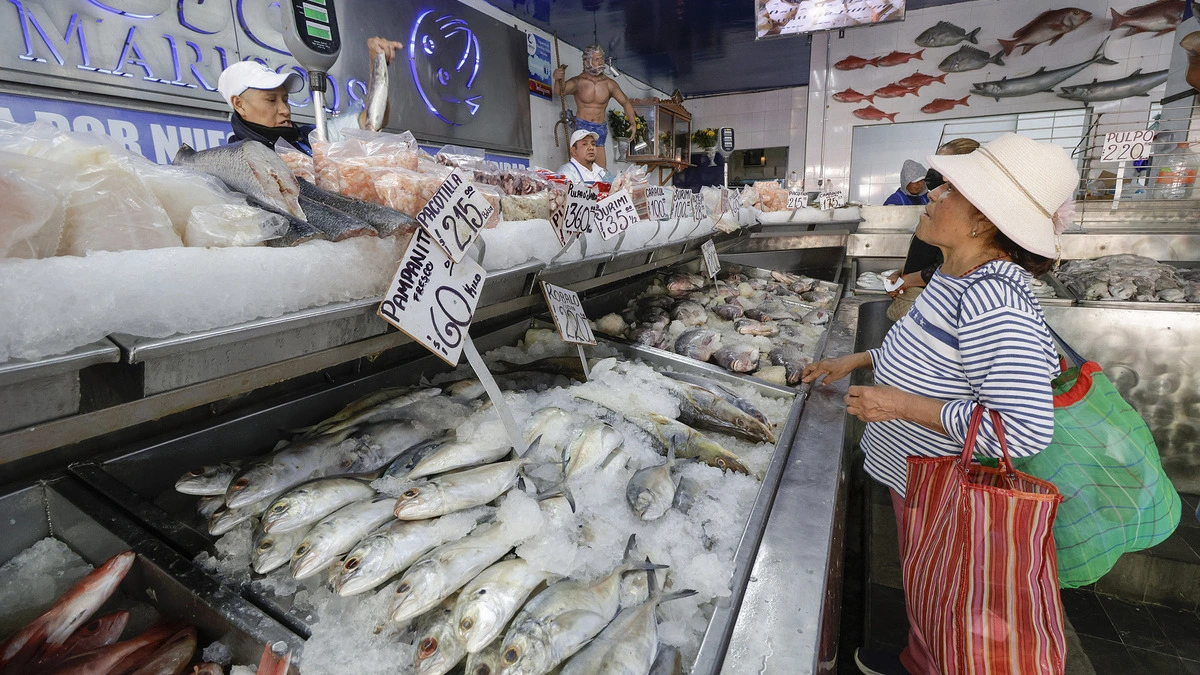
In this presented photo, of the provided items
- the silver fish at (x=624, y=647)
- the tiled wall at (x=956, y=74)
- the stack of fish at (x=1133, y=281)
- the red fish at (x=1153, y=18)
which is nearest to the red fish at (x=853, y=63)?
the tiled wall at (x=956, y=74)

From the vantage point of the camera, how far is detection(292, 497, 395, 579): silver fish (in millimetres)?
1135

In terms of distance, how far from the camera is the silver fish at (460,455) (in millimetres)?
1465

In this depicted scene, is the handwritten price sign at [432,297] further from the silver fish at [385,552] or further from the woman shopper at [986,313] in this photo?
the woman shopper at [986,313]

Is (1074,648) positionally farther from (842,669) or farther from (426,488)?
(426,488)

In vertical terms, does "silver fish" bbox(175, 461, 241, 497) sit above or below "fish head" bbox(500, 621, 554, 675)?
above

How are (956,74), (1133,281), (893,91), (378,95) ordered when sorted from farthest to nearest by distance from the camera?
1. (893,91)
2. (956,74)
3. (1133,281)
4. (378,95)

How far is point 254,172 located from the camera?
111cm

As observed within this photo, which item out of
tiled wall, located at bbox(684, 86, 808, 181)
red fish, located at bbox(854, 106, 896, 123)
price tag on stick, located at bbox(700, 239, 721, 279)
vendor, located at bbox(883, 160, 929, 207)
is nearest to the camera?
price tag on stick, located at bbox(700, 239, 721, 279)

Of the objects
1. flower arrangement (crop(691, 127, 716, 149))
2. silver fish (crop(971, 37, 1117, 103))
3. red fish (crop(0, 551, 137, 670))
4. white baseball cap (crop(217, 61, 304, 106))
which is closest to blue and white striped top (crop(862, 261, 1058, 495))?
red fish (crop(0, 551, 137, 670))

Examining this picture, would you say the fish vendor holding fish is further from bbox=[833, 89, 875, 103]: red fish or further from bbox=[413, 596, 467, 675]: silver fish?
bbox=[833, 89, 875, 103]: red fish

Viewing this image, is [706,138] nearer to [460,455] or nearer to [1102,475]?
[1102,475]

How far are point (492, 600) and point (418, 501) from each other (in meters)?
0.30

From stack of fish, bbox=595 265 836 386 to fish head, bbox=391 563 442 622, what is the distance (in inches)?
72.9

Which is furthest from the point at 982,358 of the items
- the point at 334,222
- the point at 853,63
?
the point at 853,63
